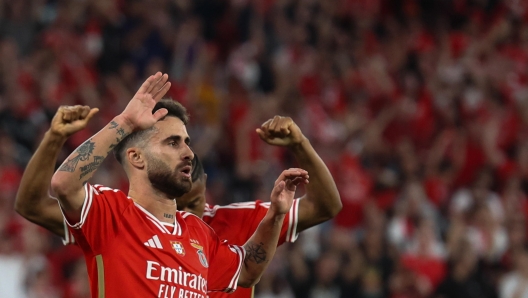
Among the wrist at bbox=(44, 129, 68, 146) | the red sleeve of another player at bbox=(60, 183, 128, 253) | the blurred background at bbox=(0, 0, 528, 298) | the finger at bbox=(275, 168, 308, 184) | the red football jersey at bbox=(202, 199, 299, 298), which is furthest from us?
the blurred background at bbox=(0, 0, 528, 298)

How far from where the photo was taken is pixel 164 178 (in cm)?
417

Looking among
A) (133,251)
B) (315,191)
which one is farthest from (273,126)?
(133,251)

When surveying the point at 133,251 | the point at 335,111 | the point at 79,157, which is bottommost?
the point at 133,251

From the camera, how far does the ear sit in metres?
4.21

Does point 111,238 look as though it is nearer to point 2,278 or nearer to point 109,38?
point 2,278

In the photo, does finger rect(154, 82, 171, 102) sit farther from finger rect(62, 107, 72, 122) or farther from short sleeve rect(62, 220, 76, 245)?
short sleeve rect(62, 220, 76, 245)

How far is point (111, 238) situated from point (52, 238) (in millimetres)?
5137

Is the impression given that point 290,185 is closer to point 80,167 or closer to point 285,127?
point 285,127

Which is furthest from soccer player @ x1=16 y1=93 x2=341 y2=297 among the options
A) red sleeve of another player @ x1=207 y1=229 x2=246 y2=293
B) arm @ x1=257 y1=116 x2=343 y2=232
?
red sleeve of another player @ x1=207 y1=229 x2=246 y2=293

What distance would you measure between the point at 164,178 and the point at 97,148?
449mm

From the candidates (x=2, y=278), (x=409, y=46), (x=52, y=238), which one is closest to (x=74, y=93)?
(x=52, y=238)

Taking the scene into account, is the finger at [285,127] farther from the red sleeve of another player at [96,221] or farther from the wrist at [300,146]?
the red sleeve of another player at [96,221]

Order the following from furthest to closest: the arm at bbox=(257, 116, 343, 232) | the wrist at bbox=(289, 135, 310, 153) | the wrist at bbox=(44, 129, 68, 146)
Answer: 1. the wrist at bbox=(289, 135, 310, 153)
2. the arm at bbox=(257, 116, 343, 232)
3. the wrist at bbox=(44, 129, 68, 146)

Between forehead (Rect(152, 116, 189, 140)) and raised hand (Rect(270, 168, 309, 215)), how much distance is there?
51 cm
